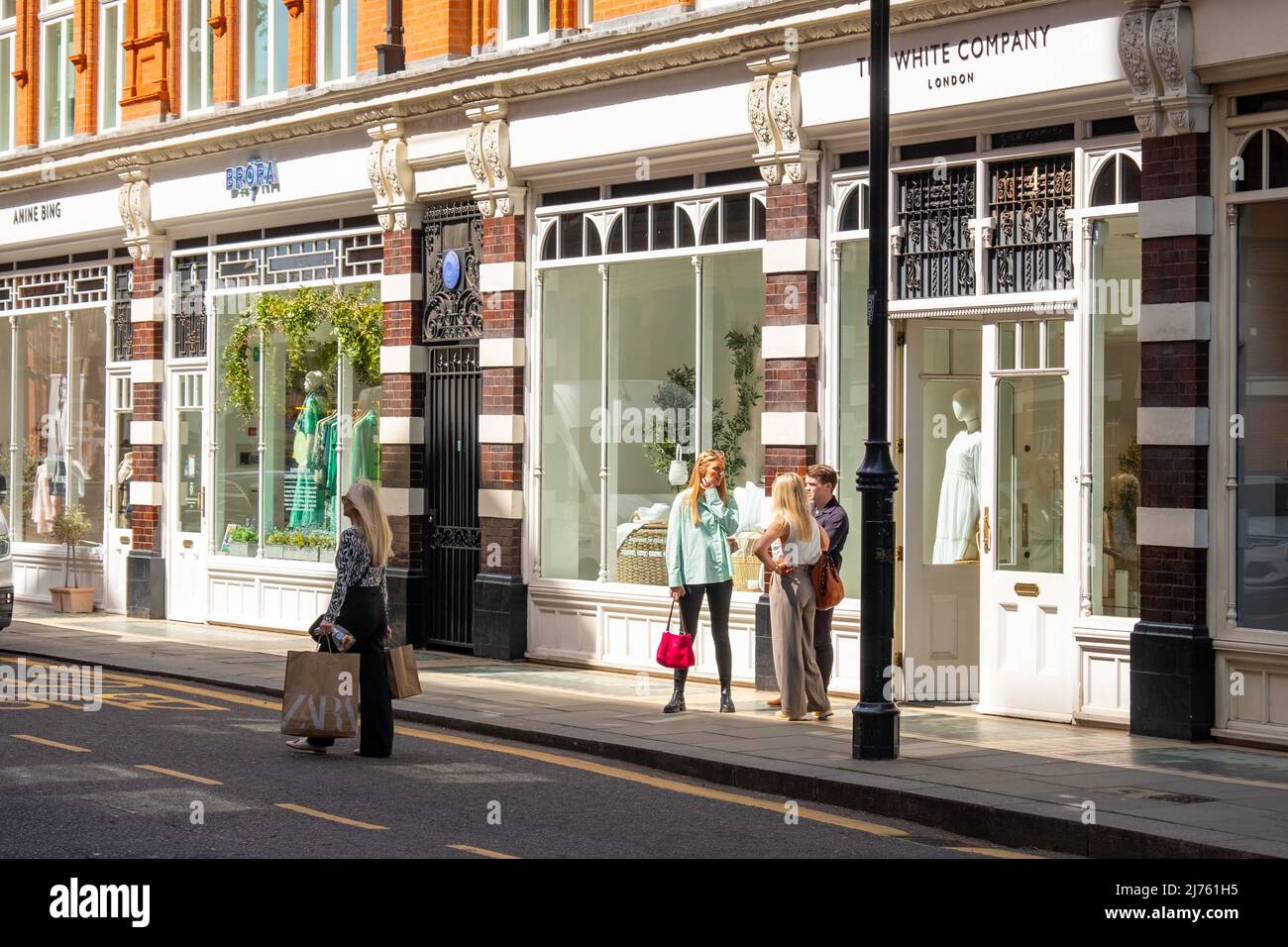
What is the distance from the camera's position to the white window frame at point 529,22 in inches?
673

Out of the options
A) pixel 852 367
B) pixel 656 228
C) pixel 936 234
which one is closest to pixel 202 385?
pixel 656 228

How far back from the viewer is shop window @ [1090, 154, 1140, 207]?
1260cm

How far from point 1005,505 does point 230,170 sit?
10612mm

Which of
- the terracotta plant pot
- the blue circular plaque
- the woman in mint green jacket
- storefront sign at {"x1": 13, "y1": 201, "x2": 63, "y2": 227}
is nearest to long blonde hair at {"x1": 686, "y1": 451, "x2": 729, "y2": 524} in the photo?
the woman in mint green jacket

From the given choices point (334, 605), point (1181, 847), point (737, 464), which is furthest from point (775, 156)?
point (1181, 847)

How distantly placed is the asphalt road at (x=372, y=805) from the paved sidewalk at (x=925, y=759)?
19 cm

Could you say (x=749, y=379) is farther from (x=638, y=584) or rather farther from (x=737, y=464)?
(x=638, y=584)

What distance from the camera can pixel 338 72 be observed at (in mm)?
19406

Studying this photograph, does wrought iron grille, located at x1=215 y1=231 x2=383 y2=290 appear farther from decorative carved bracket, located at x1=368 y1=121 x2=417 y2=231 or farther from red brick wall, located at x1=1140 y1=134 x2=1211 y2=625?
red brick wall, located at x1=1140 y1=134 x2=1211 y2=625

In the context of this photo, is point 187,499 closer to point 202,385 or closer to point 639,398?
point 202,385

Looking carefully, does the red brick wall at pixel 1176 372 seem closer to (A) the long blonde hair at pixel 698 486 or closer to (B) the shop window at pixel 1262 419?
(B) the shop window at pixel 1262 419

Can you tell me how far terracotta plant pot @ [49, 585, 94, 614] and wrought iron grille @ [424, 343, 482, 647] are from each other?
642cm

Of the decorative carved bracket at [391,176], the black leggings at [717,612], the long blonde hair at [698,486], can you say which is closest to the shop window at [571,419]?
the decorative carved bracket at [391,176]
